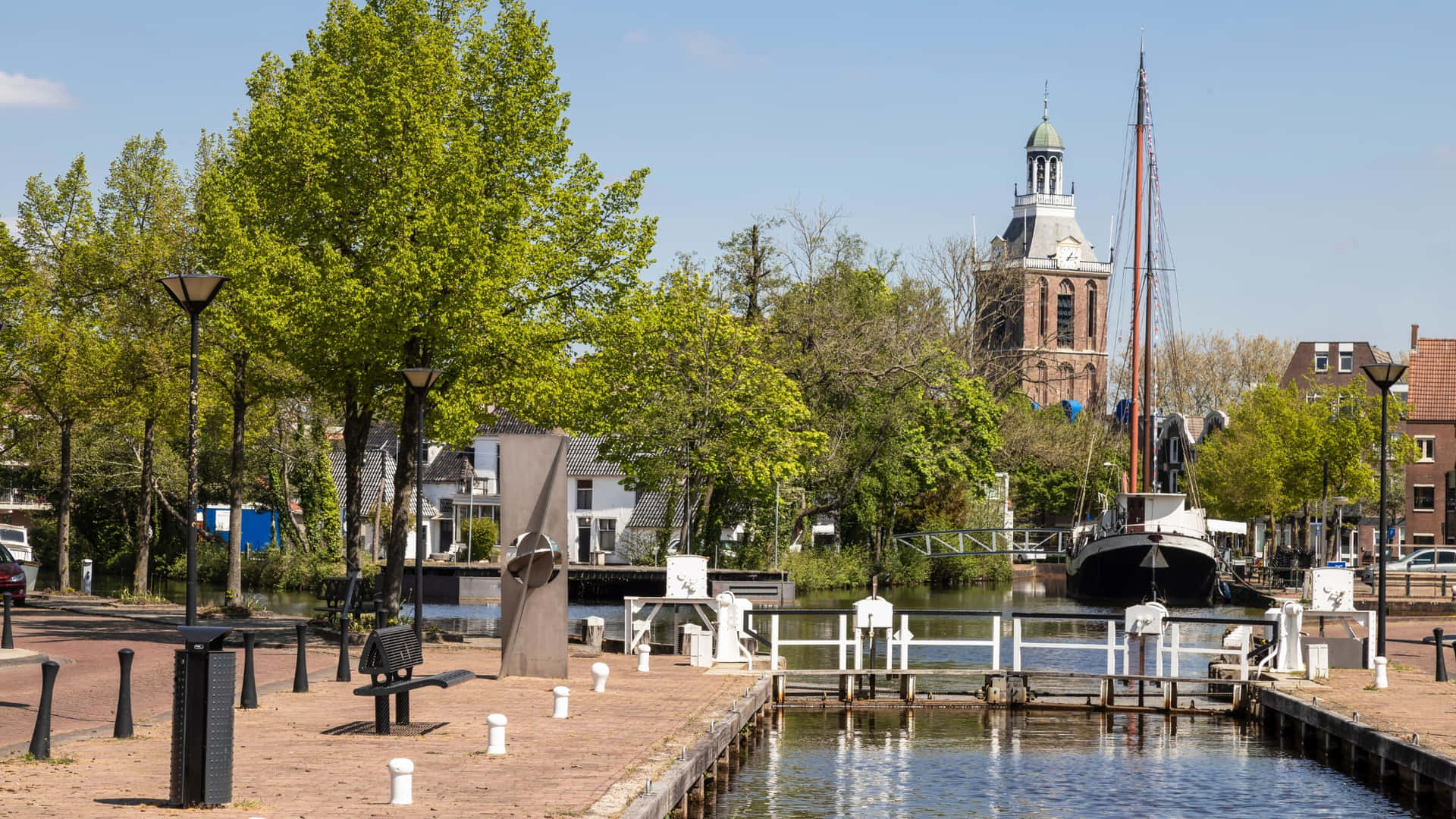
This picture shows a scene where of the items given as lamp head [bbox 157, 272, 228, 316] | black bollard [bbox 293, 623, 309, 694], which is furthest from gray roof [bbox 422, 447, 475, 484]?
lamp head [bbox 157, 272, 228, 316]

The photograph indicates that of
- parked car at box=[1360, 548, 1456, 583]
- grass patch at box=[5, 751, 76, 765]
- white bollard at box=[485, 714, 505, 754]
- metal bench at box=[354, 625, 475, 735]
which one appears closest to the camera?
grass patch at box=[5, 751, 76, 765]

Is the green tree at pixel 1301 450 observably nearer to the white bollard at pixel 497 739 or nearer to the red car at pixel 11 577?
the red car at pixel 11 577

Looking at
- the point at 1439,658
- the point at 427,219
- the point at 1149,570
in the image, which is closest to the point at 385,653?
the point at 427,219

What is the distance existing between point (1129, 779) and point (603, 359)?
1446cm

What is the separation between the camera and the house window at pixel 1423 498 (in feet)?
248

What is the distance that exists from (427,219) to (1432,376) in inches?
2473

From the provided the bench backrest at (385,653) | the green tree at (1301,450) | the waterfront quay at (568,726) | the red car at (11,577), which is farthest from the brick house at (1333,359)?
the bench backrest at (385,653)

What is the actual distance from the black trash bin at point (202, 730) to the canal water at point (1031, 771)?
19.1 ft

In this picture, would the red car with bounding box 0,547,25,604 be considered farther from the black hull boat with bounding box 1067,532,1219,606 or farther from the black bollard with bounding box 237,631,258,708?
the black hull boat with bounding box 1067,532,1219,606

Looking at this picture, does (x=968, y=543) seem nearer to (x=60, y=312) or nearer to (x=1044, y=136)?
(x=60, y=312)

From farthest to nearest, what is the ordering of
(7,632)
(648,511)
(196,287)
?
(648,511) → (7,632) → (196,287)

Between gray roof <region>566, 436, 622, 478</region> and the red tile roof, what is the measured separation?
38.8 meters

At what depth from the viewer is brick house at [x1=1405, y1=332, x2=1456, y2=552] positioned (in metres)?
74.8

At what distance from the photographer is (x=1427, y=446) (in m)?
75.6
